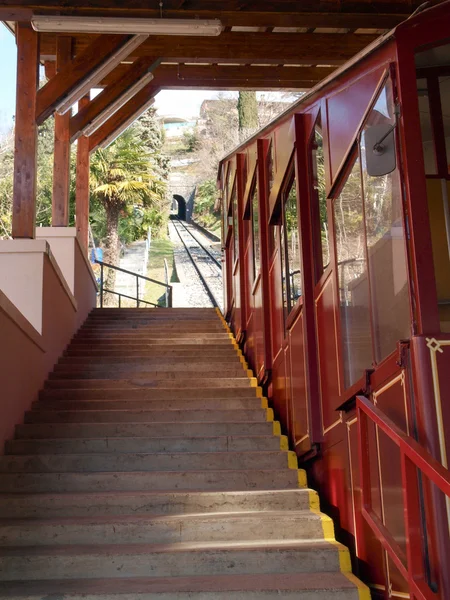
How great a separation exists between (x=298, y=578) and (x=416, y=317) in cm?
149

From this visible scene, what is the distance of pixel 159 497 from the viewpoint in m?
4.25

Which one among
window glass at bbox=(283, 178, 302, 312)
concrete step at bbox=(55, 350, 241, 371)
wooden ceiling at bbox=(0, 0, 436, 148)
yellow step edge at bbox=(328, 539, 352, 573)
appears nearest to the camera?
yellow step edge at bbox=(328, 539, 352, 573)

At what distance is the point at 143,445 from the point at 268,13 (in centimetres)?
444

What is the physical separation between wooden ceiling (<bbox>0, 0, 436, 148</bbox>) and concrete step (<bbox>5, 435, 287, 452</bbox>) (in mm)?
3402

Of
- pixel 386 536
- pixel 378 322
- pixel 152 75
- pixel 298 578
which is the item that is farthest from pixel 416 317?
pixel 152 75

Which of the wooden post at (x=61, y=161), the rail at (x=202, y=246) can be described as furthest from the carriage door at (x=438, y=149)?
the rail at (x=202, y=246)

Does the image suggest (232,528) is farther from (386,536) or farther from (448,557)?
(448,557)

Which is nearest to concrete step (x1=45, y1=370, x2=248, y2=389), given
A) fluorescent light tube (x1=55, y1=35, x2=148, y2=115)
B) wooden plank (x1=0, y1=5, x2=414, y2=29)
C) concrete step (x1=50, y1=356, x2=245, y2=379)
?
concrete step (x1=50, y1=356, x2=245, y2=379)

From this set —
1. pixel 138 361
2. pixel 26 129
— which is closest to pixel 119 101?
pixel 26 129

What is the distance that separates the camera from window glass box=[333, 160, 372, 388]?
149 inches

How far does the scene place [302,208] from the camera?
4.97m

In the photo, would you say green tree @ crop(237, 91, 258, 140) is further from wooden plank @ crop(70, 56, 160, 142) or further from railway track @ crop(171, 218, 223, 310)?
wooden plank @ crop(70, 56, 160, 142)

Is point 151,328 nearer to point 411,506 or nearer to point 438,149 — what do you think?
point 438,149

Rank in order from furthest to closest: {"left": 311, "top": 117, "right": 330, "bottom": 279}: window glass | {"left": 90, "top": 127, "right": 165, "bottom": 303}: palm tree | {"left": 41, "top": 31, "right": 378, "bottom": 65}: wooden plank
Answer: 1. {"left": 90, "top": 127, "right": 165, "bottom": 303}: palm tree
2. {"left": 41, "top": 31, "right": 378, "bottom": 65}: wooden plank
3. {"left": 311, "top": 117, "right": 330, "bottom": 279}: window glass
